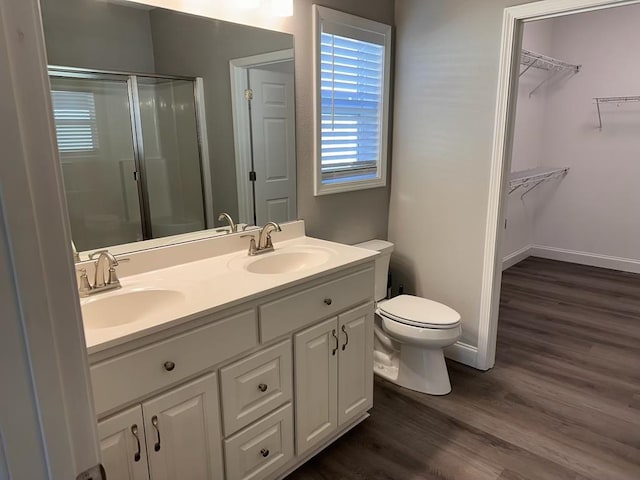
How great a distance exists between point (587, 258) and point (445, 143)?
3.09 m

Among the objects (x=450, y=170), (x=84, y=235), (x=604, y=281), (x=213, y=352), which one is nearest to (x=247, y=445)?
(x=213, y=352)

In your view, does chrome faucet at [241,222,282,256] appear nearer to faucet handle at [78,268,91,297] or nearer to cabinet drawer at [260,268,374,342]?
cabinet drawer at [260,268,374,342]

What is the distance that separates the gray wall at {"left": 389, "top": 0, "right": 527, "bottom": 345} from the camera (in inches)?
101

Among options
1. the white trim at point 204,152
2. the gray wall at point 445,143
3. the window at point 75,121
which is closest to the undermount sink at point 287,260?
the white trim at point 204,152

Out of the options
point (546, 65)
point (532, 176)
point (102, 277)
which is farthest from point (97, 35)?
point (546, 65)

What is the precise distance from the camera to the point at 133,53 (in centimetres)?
179

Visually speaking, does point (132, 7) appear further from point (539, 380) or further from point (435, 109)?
point (539, 380)

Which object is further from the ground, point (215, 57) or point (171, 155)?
point (215, 57)

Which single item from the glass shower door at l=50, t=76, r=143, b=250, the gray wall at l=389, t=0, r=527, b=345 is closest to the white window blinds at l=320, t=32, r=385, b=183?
the gray wall at l=389, t=0, r=527, b=345

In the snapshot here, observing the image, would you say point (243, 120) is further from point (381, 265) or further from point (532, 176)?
point (532, 176)

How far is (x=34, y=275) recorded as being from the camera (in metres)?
0.46

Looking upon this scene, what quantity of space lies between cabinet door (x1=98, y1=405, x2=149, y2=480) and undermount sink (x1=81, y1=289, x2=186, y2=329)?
0.34 metres

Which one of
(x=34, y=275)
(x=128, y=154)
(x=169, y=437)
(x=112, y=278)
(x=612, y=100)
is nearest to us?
(x=34, y=275)

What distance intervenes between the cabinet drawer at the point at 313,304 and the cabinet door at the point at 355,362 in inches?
2.8
